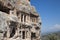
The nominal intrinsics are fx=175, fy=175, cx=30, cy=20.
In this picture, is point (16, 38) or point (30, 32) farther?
point (30, 32)

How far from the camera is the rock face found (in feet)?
93.8

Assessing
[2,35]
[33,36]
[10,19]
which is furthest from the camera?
[33,36]

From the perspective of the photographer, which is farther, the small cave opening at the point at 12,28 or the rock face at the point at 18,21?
the small cave opening at the point at 12,28

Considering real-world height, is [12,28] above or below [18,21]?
below

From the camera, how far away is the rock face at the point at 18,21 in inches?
1126

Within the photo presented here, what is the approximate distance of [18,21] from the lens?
1319 inches

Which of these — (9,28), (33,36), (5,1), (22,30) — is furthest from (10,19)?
(33,36)

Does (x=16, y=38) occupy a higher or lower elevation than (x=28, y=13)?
lower

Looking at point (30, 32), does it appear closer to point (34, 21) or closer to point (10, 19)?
point (34, 21)

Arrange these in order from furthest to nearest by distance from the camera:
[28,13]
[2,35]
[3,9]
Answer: [28,13] → [3,9] → [2,35]

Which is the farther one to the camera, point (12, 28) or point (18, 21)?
point (18, 21)

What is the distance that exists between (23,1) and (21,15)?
3.30 meters

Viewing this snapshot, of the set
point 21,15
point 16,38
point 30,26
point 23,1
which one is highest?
point 23,1

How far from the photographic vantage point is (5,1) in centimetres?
3053
